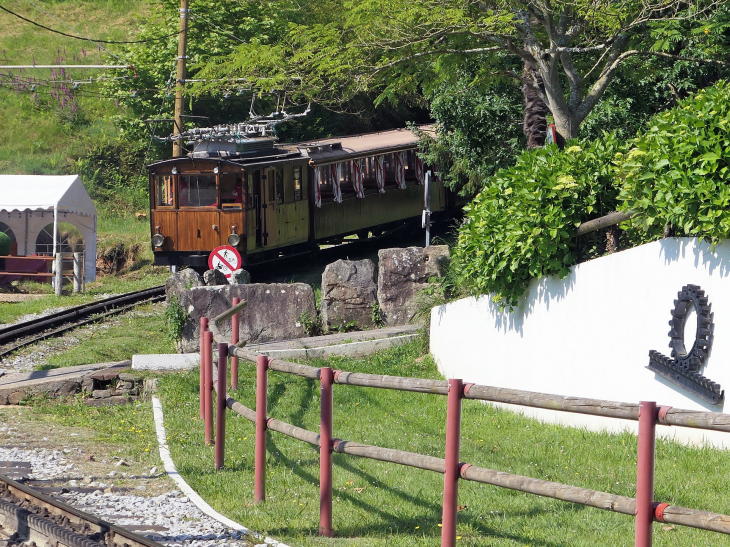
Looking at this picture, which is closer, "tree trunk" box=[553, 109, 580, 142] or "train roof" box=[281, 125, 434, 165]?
"tree trunk" box=[553, 109, 580, 142]

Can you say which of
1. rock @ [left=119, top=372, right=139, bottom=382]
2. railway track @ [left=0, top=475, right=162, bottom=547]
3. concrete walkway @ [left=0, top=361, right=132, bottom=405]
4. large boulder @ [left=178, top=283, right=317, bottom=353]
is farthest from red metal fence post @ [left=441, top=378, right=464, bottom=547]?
large boulder @ [left=178, top=283, right=317, bottom=353]

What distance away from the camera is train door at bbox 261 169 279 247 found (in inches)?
821

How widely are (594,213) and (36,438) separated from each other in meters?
5.73

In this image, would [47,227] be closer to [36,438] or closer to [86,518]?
[36,438]

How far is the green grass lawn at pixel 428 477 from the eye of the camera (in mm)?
5113

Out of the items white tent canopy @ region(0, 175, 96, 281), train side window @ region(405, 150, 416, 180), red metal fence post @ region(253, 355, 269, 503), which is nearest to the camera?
red metal fence post @ region(253, 355, 269, 503)

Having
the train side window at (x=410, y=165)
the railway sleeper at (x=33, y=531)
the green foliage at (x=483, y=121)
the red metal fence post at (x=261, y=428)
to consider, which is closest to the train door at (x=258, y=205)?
the green foliage at (x=483, y=121)

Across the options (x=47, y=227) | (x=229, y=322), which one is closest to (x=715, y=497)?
(x=229, y=322)

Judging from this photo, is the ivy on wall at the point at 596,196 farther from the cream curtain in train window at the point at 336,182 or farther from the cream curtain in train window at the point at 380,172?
the cream curtain in train window at the point at 380,172

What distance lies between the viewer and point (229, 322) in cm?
1347

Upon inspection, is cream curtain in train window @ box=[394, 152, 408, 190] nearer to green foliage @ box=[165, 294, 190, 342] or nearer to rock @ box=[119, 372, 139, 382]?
green foliage @ box=[165, 294, 190, 342]

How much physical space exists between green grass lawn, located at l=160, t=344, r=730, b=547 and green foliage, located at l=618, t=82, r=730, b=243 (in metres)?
1.73

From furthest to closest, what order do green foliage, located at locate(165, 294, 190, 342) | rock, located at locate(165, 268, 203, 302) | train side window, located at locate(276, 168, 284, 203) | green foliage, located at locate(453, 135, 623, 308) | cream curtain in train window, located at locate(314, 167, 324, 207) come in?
1. cream curtain in train window, located at locate(314, 167, 324, 207)
2. train side window, located at locate(276, 168, 284, 203)
3. rock, located at locate(165, 268, 203, 302)
4. green foliage, located at locate(165, 294, 190, 342)
5. green foliage, located at locate(453, 135, 623, 308)

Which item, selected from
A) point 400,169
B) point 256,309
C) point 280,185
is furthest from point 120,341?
point 400,169
